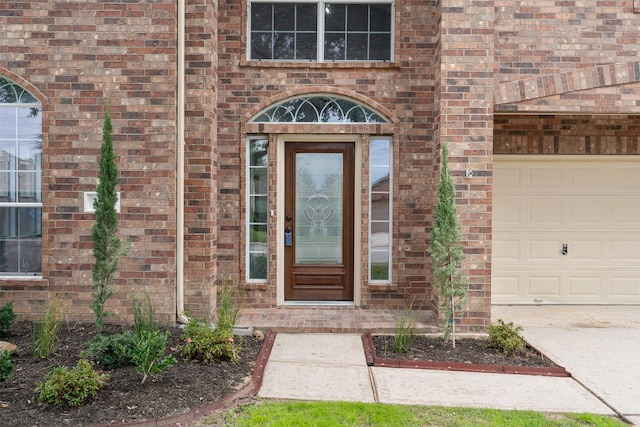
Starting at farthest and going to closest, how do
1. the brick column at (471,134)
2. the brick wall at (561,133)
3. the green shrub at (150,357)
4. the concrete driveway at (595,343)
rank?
the brick wall at (561,133)
the brick column at (471,134)
the concrete driveway at (595,343)
the green shrub at (150,357)

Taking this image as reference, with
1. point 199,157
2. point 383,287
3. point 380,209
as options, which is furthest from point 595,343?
point 199,157

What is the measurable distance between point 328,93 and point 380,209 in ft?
5.46

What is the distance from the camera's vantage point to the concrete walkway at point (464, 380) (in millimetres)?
3754

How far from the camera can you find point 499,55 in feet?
18.8

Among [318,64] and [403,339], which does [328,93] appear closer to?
[318,64]

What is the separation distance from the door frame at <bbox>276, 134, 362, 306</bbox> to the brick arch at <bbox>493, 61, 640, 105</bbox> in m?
1.99

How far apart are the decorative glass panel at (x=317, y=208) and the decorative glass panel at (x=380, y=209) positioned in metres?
0.45

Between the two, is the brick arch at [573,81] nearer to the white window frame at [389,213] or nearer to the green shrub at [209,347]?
the white window frame at [389,213]

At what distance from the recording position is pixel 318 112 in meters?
6.19

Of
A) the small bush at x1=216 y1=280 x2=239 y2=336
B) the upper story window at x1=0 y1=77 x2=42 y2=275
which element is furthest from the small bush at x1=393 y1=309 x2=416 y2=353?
the upper story window at x1=0 y1=77 x2=42 y2=275

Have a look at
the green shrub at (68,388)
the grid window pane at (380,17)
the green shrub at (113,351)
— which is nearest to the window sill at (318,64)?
the grid window pane at (380,17)

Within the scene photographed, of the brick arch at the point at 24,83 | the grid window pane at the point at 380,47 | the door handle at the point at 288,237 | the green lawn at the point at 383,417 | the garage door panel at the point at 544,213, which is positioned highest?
the grid window pane at the point at 380,47

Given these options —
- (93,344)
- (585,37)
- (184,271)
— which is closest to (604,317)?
(585,37)

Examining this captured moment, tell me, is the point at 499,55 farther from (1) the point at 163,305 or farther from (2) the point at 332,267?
(1) the point at 163,305
